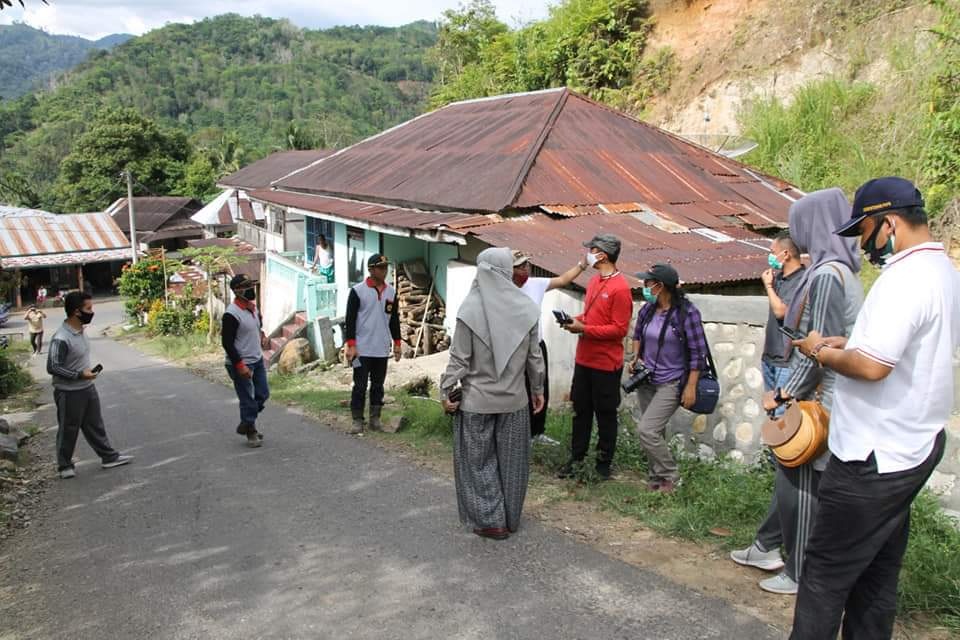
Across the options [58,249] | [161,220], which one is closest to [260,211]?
[58,249]

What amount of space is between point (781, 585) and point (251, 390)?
532cm

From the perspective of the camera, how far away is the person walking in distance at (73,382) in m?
6.52

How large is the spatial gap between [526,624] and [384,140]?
46.4ft

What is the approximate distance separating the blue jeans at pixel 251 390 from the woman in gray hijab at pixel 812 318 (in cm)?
516

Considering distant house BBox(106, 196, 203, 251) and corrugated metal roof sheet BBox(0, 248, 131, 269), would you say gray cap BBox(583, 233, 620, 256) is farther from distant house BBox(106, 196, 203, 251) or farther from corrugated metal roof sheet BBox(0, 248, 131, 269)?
distant house BBox(106, 196, 203, 251)

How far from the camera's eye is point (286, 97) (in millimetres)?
106625

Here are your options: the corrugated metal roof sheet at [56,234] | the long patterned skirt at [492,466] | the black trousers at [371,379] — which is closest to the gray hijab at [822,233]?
the long patterned skirt at [492,466]

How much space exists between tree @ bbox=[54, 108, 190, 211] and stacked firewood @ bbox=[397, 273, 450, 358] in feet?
146

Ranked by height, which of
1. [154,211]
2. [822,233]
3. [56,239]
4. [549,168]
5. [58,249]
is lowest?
[58,249]

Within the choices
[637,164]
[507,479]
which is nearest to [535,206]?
[637,164]

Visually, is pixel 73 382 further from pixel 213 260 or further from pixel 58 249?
pixel 58 249

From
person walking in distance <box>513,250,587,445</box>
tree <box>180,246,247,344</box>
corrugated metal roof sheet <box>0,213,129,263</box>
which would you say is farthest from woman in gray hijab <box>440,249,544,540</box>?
corrugated metal roof sheet <box>0,213,129,263</box>

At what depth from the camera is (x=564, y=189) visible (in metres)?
10.9

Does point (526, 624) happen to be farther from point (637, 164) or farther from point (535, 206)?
point (637, 164)
